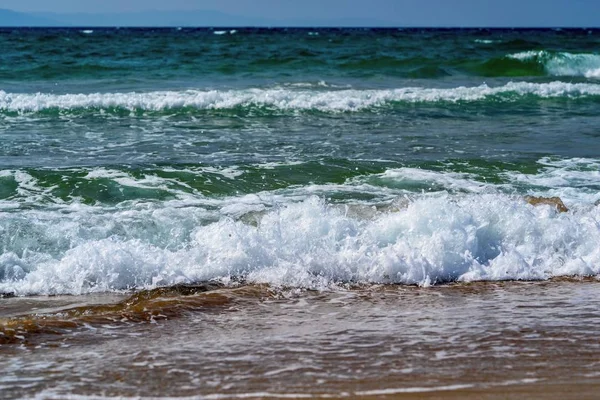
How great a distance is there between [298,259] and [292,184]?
2814mm

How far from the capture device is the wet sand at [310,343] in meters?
4.32

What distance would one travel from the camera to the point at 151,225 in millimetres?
7707

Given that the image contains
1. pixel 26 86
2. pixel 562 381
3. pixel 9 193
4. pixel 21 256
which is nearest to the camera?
pixel 562 381

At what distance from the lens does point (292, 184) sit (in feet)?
31.4

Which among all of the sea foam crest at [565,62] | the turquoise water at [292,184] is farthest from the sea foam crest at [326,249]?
the sea foam crest at [565,62]

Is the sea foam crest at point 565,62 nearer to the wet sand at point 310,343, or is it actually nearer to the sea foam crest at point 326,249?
the sea foam crest at point 326,249

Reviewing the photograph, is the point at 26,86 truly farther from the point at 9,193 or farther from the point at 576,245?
the point at 576,245

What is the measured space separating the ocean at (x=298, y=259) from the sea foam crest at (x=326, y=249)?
0.02 meters

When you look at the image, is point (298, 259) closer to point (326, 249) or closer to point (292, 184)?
point (326, 249)

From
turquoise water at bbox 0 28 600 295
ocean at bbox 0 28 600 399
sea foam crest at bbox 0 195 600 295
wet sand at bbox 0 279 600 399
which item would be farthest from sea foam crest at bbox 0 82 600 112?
wet sand at bbox 0 279 600 399

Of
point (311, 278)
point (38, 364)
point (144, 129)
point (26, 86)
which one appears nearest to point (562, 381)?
point (311, 278)

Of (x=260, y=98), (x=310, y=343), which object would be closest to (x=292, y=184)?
(x=310, y=343)

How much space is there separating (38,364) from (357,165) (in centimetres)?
646

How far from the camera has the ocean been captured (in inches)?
180
